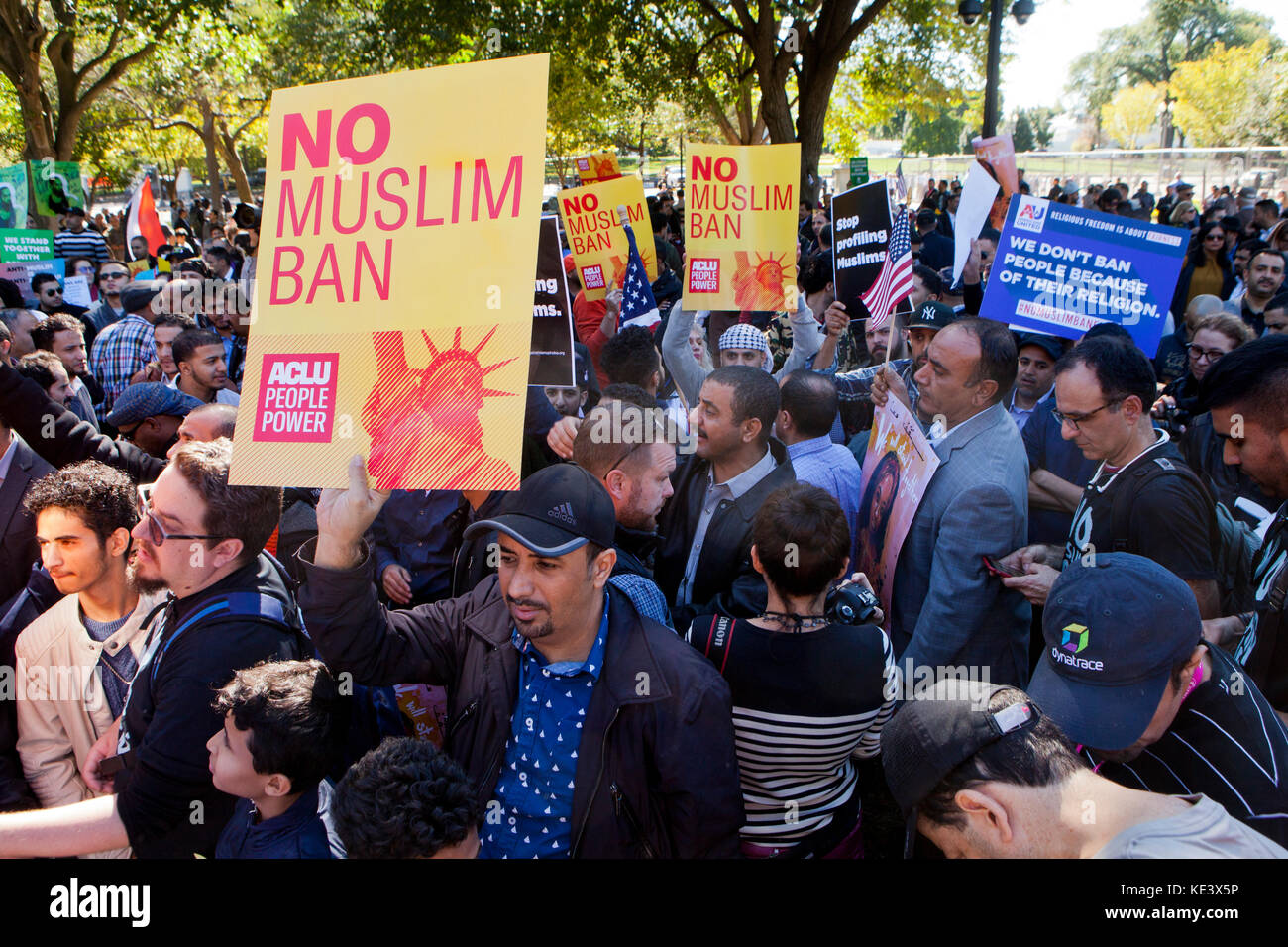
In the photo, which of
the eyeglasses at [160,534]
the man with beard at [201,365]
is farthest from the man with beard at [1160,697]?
the man with beard at [201,365]

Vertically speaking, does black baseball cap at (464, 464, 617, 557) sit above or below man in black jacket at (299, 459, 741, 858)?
above

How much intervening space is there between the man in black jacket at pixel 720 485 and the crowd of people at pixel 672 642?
0.02 metres

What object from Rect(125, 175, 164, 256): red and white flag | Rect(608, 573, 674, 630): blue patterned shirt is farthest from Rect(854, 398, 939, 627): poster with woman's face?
Rect(125, 175, 164, 256): red and white flag

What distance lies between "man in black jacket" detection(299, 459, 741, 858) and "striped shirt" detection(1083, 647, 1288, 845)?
3.33ft

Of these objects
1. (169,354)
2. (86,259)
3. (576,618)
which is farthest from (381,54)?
(576,618)

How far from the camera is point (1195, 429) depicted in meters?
4.64

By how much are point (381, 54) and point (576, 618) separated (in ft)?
73.2

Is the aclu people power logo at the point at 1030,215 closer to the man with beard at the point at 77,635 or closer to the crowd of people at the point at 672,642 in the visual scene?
the crowd of people at the point at 672,642

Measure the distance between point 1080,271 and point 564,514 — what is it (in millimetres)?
3974

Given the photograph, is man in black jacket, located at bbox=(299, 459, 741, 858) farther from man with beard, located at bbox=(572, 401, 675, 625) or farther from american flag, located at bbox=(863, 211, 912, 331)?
american flag, located at bbox=(863, 211, 912, 331)

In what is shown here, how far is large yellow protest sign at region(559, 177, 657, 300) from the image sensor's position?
711cm

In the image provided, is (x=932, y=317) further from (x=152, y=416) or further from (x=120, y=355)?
(x=120, y=355)

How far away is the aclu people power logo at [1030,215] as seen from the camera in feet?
16.9
